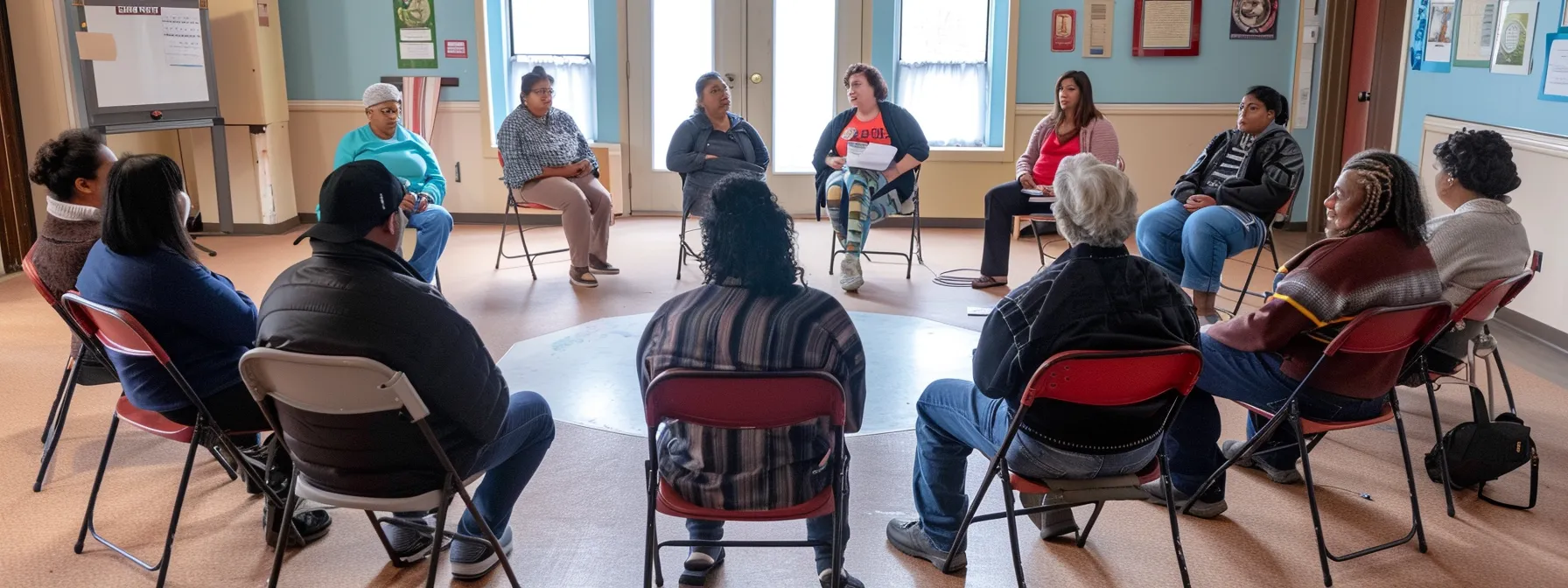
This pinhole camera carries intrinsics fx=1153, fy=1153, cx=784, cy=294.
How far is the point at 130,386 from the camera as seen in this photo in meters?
2.80

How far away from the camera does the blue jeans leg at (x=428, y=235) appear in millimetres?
5383

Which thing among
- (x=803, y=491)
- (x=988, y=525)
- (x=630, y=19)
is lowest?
(x=988, y=525)

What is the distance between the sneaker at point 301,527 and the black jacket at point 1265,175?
12.7ft

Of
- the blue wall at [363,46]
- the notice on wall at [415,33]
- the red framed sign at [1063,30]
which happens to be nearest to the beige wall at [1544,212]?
the red framed sign at [1063,30]

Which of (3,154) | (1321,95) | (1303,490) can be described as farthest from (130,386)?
(1321,95)

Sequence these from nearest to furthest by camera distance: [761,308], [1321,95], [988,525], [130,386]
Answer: [761,308]
[130,386]
[988,525]
[1321,95]

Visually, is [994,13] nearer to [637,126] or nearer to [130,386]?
[637,126]

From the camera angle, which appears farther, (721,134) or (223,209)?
(223,209)

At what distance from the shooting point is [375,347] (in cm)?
220

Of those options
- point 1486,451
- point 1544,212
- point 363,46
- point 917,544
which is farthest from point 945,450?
point 363,46

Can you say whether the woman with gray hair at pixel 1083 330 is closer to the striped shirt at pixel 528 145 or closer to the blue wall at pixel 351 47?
the striped shirt at pixel 528 145

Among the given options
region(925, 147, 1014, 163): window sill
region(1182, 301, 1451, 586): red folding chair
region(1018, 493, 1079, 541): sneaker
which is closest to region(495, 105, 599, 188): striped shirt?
region(925, 147, 1014, 163): window sill

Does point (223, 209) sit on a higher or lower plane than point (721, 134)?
lower

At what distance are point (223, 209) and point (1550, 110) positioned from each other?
7.23 metres
